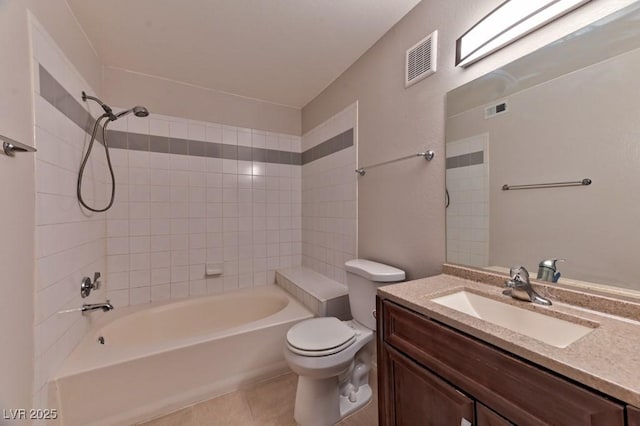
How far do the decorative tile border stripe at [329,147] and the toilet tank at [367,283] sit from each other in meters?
1.03

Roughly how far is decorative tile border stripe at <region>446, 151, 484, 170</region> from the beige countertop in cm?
61

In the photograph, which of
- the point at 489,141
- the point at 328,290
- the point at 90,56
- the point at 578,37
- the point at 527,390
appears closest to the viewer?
the point at 527,390

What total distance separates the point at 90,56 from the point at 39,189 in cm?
121

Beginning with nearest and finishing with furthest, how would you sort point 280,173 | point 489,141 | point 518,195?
point 518,195, point 489,141, point 280,173

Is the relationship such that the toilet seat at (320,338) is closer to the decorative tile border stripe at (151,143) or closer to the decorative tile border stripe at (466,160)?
the decorative tile border stripe at (466,160)

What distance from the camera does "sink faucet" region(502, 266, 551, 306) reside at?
907 millimetres

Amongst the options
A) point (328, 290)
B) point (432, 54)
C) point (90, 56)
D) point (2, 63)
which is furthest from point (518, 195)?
point (90, 56)

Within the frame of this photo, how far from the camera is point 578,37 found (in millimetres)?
896

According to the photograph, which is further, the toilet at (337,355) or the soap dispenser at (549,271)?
the toilet at (337,355)

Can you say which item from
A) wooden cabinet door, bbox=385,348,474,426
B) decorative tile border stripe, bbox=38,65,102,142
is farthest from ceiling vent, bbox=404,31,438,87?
decorative tile border stripe, bbox=38,65,102,142

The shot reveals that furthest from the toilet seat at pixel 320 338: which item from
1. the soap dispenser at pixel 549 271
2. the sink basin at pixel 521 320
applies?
the soap dispenser at pixel 549 271

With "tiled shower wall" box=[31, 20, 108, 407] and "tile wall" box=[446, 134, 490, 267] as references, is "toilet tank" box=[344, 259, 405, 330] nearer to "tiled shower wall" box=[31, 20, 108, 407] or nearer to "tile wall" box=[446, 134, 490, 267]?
"tile wall" box=[446, 134, 490, 267]

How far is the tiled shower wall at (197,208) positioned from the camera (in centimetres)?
210

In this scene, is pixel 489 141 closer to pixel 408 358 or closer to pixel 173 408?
pixel 408 358
